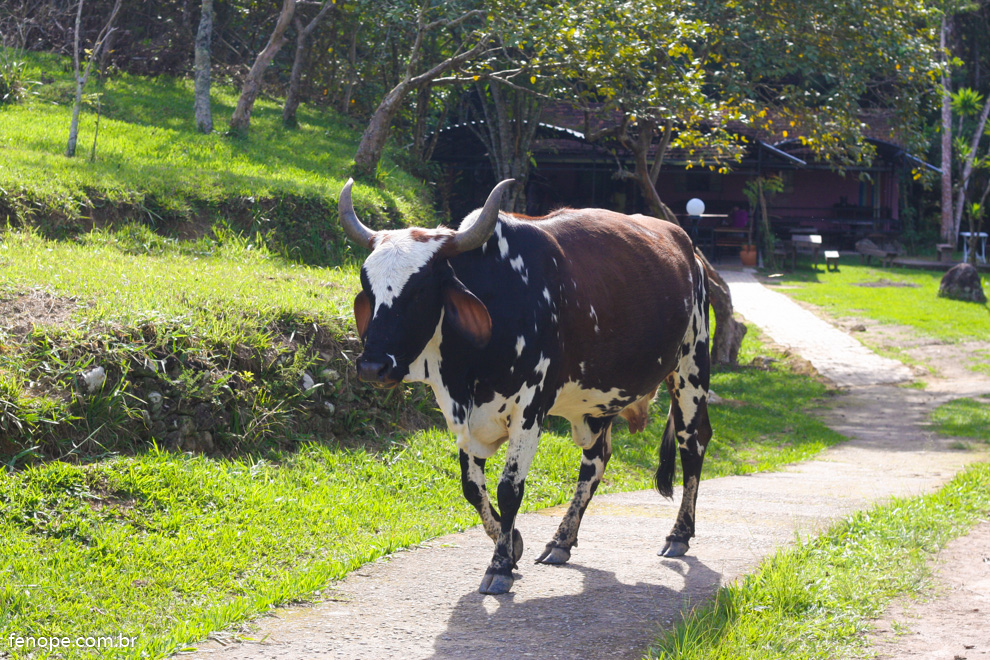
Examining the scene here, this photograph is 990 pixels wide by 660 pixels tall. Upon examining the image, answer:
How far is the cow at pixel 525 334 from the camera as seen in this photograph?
4668 millimetres

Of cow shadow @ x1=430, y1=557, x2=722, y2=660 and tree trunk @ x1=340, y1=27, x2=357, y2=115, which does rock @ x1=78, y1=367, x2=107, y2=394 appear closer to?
cow shadow @ x1=430, y1=557, x2=722, y2=660

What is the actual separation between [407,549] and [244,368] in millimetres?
2185

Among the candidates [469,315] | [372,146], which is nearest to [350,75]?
[372,146]

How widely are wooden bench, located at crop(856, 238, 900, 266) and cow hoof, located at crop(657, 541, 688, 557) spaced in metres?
26.9

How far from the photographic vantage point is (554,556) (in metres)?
5.38

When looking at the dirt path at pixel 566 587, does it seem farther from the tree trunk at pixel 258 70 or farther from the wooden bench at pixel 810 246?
the wooden bench at pixel 810 246

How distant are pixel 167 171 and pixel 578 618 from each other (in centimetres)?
893

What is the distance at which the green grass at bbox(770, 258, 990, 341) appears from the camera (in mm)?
19697

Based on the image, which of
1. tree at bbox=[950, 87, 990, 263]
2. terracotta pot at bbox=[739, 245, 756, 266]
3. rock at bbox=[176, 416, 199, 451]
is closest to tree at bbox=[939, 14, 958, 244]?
tree at bbox=[950, 87, 990, 263]

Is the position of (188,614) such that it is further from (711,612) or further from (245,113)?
(245,113)

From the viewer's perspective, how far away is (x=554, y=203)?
2838 cm

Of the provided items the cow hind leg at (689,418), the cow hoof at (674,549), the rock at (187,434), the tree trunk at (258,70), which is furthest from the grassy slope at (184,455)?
the tree trunk at (258,70)

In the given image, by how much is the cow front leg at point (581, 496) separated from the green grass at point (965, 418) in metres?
6.76

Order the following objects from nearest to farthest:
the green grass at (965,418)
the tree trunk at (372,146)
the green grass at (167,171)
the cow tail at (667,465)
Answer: the cow tail at (667,465) < the green grass at (167,171) < the green grass at (965,418) < the tree trunk at (372,146)
